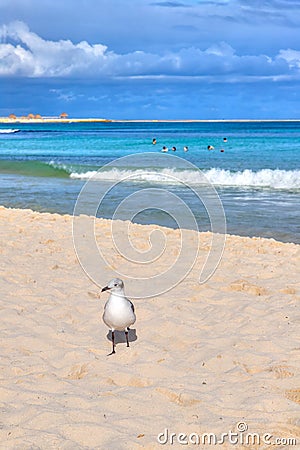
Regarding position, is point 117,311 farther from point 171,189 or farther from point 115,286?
point 171,189

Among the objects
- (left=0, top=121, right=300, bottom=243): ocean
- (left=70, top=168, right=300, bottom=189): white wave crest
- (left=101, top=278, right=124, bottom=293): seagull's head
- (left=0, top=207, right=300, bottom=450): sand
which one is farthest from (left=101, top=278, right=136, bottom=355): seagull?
(left=70, top=168, right=300, bottom=189): white wave crest

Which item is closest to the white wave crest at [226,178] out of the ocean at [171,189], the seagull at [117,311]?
the ocean at [171,189]

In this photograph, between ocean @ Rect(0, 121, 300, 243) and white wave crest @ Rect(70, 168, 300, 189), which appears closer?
ocean @ Rect(0, 121, 300, 243)

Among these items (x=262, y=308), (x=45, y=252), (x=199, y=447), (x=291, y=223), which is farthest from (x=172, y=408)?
(x=291, y=223)

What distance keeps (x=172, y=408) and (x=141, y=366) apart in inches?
28.7

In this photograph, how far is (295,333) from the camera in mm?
4805

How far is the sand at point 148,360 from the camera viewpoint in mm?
3215

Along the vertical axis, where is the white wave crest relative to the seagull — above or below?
above

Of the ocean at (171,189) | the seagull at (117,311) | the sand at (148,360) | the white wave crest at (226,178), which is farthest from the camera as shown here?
the white wave crest at (226,178)

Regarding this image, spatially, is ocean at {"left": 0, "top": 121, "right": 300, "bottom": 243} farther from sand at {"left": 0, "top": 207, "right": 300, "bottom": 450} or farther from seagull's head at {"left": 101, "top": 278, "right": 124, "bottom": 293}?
seagull's head at {"left": 101, "top": 278, "right": 124, "bottom": 293}

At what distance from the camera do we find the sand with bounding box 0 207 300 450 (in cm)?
321

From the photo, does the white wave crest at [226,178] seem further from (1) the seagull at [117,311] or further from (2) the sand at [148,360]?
(1) the seagull at [117,311]

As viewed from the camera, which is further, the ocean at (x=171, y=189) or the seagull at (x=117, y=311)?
the ocean at (x=171, y=189)

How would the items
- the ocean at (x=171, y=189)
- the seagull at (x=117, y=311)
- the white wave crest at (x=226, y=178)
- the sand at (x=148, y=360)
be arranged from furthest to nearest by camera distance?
the white wave crest at (x=226, y=178) → the ocean at (x=171, y=189) → the seagull at (x=117, y=311) → the sand at (x=148, y=360)
